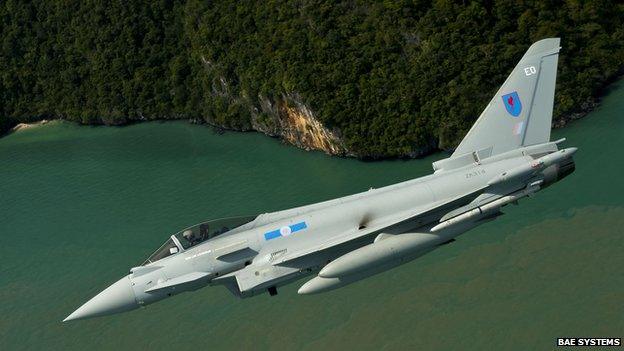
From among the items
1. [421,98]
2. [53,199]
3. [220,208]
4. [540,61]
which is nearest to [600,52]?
[421,98]

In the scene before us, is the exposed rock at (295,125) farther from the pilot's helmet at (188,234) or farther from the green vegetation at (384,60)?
the pilot's helmet at (188,234)

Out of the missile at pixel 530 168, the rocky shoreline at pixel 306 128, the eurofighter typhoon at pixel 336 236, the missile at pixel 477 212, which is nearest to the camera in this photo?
the eurofighter typhoon at pixel 336 236

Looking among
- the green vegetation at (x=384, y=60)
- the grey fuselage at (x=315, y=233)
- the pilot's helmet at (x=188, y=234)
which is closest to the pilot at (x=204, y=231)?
the grey fuselage at (x=315, y=233)

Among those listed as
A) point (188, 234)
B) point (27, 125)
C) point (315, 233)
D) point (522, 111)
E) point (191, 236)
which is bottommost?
point (315, 233)

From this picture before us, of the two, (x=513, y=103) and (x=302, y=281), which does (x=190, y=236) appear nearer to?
(x=513, y=103)

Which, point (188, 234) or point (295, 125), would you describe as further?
point (295, 125)

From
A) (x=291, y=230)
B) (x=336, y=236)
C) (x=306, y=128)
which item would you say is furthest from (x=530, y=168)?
(x=306, y=128)
